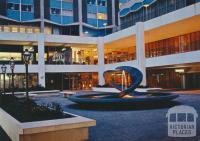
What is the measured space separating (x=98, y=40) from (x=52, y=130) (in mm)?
36783

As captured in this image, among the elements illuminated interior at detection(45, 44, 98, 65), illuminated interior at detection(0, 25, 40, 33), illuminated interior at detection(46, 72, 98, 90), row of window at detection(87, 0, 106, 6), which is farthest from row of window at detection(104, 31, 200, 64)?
illuminated interior at detection(0, 25, 40, 33)

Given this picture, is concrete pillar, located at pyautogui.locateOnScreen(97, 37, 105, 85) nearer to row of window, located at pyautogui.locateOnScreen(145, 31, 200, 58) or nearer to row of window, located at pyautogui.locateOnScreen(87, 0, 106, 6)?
row of window, located at pyautogui.locateOnScreen(145, 31, 200, 58)

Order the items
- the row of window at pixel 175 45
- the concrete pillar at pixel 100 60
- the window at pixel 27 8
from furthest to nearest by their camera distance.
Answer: the window at pixel 27 8 < the concrete pillar at pixel 100 60 < the row of window at pixel 175 45

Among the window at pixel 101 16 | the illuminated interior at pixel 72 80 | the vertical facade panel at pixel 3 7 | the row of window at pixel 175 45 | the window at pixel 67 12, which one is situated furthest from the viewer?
the window at pixel 101 16

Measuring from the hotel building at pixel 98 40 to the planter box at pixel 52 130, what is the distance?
19670 mm

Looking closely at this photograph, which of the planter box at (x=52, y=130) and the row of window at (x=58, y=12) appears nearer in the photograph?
the planter box at (x=52, y=130)

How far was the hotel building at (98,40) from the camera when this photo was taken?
3284 centimetres

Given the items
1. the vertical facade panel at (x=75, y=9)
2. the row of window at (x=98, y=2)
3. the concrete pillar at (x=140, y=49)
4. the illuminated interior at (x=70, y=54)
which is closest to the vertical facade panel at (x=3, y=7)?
the illuminated interior at (x=70, y=54)

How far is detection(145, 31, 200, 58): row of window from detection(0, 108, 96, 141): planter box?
26619mm

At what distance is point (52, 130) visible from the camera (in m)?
8.08

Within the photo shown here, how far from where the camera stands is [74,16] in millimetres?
53500

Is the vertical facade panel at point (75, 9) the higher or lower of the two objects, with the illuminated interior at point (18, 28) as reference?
higher

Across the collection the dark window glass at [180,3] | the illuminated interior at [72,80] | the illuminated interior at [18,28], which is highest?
the dark window glass at [180,3]

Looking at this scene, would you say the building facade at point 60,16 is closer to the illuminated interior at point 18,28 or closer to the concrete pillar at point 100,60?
the illuminated interior at point 18,28
